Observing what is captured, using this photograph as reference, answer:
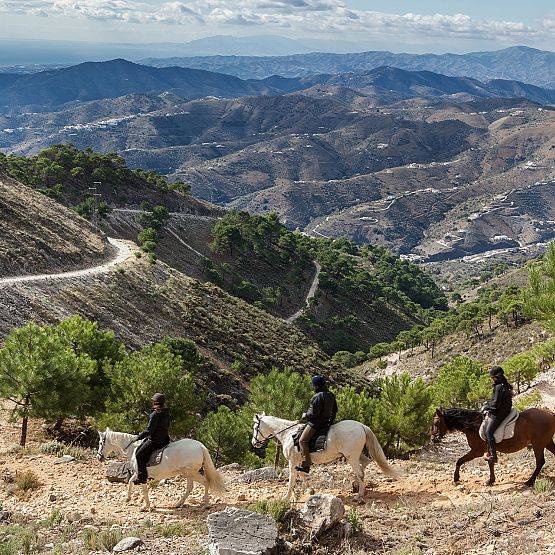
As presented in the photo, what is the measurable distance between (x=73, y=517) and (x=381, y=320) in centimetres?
10322

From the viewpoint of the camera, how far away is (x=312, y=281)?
10950 cm

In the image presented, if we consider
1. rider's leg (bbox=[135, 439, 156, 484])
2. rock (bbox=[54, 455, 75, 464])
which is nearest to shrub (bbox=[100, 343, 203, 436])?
rock (bbox=[54, 455, 75, 464])

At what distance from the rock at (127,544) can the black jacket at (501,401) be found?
848 cm

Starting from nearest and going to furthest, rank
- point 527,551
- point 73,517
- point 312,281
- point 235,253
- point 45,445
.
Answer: point 527,551 < point 73,517 < point 45,445 < point 235,253 < point 312,281

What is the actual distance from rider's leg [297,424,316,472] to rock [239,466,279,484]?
2846 millimetres

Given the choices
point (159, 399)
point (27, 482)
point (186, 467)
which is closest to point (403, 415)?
point (186, 467)

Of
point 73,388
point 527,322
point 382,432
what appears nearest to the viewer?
point 73,388

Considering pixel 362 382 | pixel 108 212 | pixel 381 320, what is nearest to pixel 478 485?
pixel 362 382

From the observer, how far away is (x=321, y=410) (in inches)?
529

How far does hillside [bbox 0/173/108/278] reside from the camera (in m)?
50.7

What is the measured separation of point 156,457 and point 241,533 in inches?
145

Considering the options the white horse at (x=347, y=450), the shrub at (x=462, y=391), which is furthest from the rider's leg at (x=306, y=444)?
the shrub at (x=462, y=391)

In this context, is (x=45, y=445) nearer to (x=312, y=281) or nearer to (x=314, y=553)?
(x=314, y=553)

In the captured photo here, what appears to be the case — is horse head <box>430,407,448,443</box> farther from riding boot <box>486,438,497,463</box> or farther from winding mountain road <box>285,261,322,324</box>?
winding mountain road <box>285,261,322,324</box>
